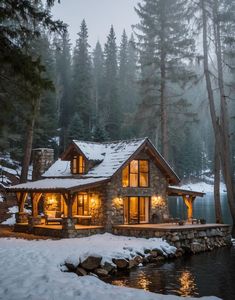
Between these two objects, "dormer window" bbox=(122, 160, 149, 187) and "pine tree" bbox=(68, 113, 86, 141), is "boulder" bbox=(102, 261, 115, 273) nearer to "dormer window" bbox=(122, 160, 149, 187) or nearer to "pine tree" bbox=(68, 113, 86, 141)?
"dormer window" bbox=(122, 160, 149, 187)

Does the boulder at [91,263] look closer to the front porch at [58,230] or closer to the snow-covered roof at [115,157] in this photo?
the front porch at [58,230]

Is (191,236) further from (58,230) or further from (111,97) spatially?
(111,97)

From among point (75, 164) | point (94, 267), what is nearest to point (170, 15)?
point (75, 164)

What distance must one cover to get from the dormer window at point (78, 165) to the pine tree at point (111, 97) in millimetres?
22905

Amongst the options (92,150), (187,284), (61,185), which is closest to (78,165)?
(92,150)

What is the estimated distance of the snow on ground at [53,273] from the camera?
9.98 meters

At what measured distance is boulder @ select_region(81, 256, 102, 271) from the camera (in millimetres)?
15156

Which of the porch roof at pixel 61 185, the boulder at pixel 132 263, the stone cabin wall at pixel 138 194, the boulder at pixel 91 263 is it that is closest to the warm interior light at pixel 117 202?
the stone cabin wall at pixel 138 194

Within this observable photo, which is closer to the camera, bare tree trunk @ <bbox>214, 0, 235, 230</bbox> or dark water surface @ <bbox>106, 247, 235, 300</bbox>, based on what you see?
dark water surface @ <bbox>106, 247, 235, 300</bbox>

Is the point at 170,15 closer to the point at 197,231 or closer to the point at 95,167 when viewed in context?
the point at 95,167

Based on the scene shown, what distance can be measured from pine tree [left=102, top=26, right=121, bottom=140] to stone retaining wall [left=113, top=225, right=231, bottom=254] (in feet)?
91.5

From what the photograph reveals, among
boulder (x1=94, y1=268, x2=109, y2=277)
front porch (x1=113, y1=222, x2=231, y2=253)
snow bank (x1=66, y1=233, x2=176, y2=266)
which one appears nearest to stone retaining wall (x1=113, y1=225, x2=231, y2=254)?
front porch (x1=113, y1=222, x2=231, y2=253)

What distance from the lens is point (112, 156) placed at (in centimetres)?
2608

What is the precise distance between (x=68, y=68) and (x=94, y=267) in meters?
49.2
